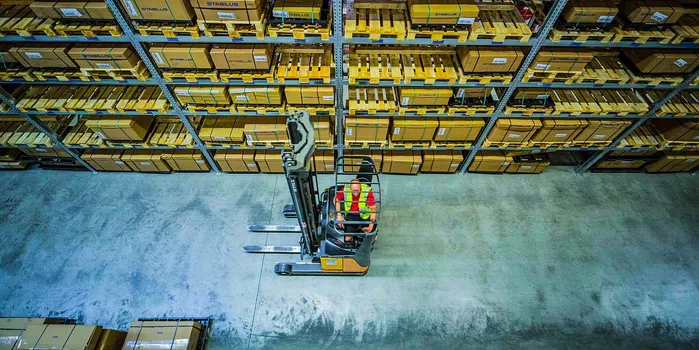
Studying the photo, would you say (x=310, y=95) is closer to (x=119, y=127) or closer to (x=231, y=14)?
(x=231, y=14)

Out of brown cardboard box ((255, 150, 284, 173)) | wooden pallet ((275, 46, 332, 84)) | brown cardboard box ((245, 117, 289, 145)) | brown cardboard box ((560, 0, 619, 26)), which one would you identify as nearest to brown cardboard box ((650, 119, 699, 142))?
brown cardboard box ((560, 0, 619, 26))

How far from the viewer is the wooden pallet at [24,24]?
4707 millimetres

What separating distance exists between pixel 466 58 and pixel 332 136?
2575mm

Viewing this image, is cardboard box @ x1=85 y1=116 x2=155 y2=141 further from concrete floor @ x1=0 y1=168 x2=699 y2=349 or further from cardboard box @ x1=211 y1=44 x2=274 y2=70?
cardboard box @ x1=211 y1=44 x2=274 y2=70

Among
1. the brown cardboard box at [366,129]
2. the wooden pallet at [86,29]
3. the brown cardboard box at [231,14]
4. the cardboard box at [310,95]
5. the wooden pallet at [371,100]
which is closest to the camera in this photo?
the brown cardboard box at [231,14]

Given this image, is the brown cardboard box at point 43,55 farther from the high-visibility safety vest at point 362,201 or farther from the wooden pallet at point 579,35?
the wooden pallet at point 579,35

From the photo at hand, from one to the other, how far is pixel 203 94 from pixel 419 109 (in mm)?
3488

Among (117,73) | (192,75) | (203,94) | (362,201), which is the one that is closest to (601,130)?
(362,201)

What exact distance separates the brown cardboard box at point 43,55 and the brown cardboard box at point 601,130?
848 centimetres

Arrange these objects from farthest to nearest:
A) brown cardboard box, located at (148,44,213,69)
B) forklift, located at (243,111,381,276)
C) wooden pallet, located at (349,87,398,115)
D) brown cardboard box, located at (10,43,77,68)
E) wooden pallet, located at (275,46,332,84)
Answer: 1. wooden pallet, located at (349,87,398,115)
2. wooden pallet, located at (275,46,332,84)
3. brown cardboard box, located at (10,43,77,68)
4. brown cardboard box, located at (148,44,213,69)
5. forklift, located at (243,111,381,276)

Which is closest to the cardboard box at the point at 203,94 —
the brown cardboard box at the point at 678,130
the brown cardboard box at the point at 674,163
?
the brown cardboard box at the point at 678,130

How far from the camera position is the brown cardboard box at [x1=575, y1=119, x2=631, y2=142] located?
603 centimetres

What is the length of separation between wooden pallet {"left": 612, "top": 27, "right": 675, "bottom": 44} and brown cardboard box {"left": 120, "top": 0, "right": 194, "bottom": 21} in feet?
19.0

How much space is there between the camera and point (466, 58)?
16.8 ft
